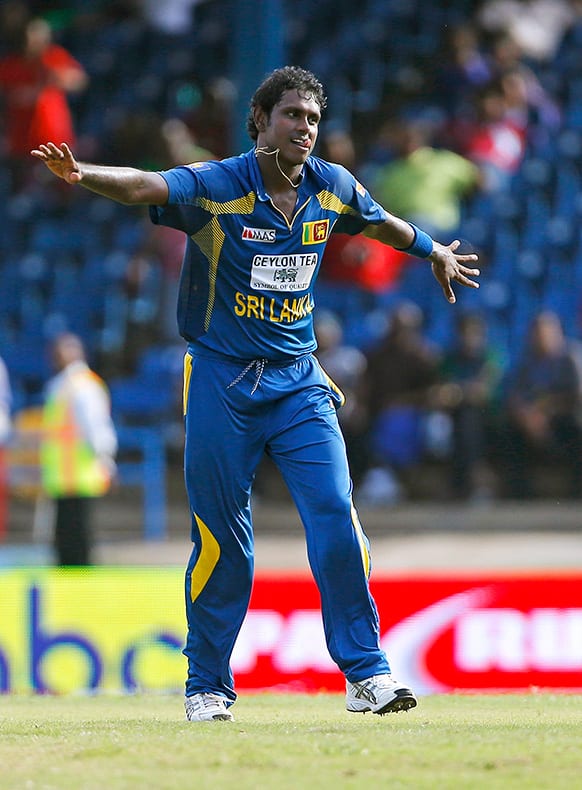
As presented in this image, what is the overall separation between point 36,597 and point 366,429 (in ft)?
13.0

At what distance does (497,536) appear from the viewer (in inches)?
468

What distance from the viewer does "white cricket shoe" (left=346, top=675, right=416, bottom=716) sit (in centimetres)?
543

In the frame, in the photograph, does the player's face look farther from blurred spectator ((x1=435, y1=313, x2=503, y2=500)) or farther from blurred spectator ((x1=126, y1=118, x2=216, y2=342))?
blurred spectator ((x1=126, y1=118, x2=216, y2=342))

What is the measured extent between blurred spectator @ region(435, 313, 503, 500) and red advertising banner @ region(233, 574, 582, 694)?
3.05 metres

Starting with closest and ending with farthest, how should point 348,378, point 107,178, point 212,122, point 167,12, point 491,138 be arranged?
1. point 107,178
2. point 348,378
3. point 491,138
4. point 212,122
5. point 167,12

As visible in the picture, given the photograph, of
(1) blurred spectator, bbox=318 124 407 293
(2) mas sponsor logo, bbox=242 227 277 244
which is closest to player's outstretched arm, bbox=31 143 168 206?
(2) mas sponsor logo, bbox=242 227 277 244

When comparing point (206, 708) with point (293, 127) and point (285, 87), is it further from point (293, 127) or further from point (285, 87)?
point (285, 87)

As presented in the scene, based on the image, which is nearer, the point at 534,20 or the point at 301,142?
the point at 301,142

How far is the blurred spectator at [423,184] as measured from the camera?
43.4ft

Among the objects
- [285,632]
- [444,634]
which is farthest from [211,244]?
[444,634]

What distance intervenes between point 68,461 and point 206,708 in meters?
5.78

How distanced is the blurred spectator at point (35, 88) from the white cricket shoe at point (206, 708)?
9679 millimetres

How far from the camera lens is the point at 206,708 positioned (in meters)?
5.61

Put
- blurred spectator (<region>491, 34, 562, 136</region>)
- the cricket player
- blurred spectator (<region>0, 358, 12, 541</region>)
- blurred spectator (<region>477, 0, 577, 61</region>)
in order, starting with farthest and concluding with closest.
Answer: blurred spectator (<region>477, 0, 577, 61</region>)
blurred spectator (<region>491, 34, 562, 136</region>)
blurred spectator (<region>0, 358, 12, 541</region>)
the cricket player
